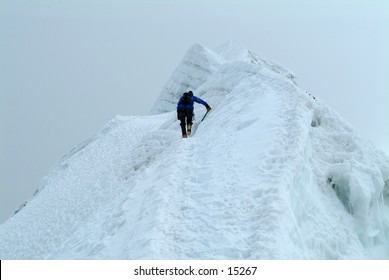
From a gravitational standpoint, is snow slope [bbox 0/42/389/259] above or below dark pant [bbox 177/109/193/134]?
below

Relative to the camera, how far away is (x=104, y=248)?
28.7 ft

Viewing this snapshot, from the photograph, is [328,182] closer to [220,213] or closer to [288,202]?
[288,202]

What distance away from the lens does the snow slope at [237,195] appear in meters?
7.89

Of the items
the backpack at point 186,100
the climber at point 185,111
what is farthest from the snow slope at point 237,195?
the backpack at point 186,100

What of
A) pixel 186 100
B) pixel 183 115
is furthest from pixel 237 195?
pixel 186 100

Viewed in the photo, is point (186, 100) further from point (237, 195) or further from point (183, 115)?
point (237, 195)

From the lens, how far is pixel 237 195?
8.87 metres

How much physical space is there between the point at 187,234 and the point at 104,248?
2.05m

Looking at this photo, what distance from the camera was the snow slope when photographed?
25.9 feet

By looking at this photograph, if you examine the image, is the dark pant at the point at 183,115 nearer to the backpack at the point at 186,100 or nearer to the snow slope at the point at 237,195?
the backpack at the point at 186,100

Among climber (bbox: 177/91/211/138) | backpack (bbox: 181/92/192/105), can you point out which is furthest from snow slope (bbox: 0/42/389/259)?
backpack (bbox: 181/92/192/105)

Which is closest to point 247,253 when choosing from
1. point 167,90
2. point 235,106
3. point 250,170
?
point 250,170

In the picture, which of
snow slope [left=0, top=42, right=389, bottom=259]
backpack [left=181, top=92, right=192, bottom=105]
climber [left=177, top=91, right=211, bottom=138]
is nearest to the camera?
snow slope [left=0, top=42, right=389, bottom=259]

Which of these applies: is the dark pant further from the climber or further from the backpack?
the backpack
